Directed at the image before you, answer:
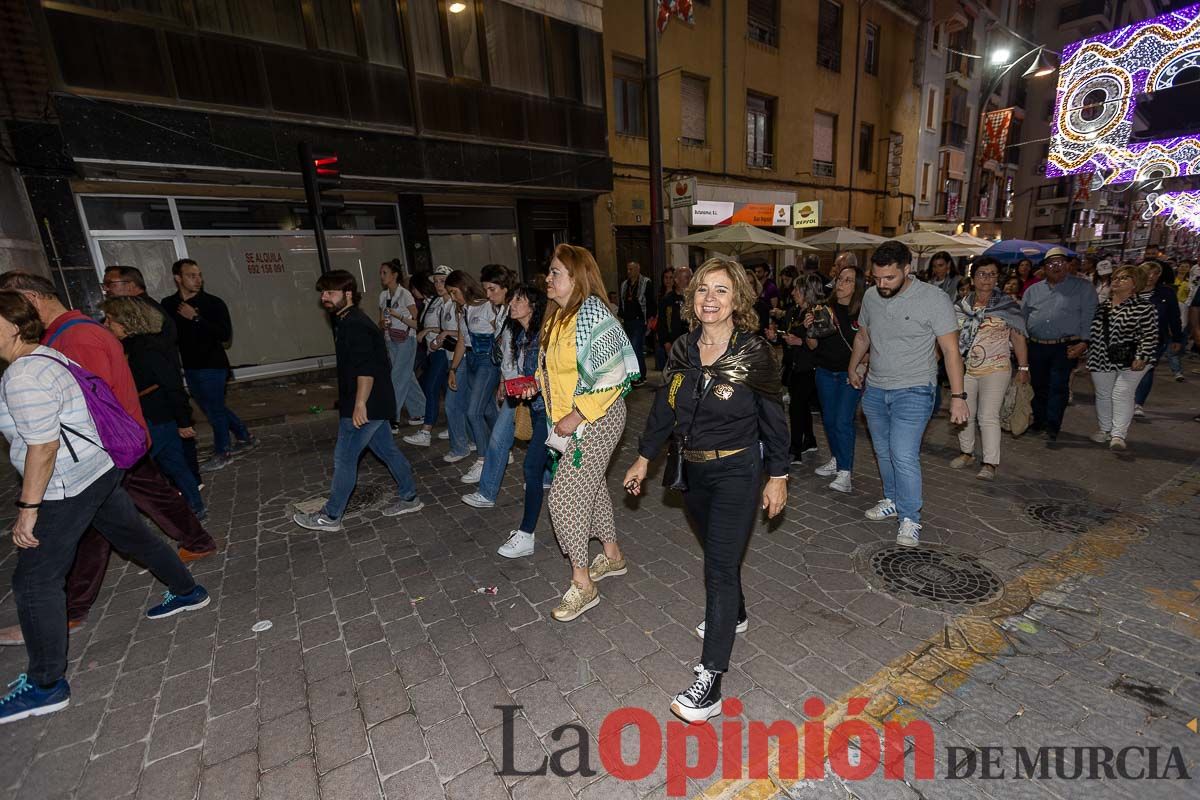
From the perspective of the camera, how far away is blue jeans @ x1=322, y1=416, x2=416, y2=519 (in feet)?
14.9

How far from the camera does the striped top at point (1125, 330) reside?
580 cm

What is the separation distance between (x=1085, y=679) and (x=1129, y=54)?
1856 centimetres

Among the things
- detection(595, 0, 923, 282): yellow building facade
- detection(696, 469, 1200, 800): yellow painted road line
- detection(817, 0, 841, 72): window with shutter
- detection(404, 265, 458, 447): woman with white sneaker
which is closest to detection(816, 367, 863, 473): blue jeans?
detection(696, 469, 1200, 800): yellow painted road line

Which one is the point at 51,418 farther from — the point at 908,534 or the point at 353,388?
the point at 908,534

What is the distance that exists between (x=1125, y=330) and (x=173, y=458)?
9.98 meters

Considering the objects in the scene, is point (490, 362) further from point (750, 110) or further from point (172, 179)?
point (750, 110)

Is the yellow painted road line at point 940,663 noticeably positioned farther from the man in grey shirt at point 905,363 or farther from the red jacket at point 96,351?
the red jacket at point 96,351

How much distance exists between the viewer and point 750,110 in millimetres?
18547

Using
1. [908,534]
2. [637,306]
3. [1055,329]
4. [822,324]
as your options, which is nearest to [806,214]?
[637,306]

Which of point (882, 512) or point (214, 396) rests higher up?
point (214, 396)

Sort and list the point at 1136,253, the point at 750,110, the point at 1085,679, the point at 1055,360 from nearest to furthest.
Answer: the point at 1085,679 < the point at 1055,360 < the point at 750,110 < the point at 1136,253

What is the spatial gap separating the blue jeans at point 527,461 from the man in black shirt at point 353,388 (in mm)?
908

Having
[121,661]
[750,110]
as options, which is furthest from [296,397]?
[750,110]

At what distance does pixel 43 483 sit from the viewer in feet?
8.82
